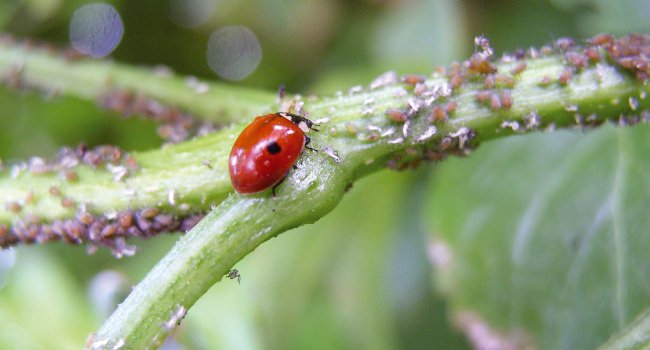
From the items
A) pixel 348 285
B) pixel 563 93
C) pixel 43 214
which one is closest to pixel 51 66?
pixel 43 214

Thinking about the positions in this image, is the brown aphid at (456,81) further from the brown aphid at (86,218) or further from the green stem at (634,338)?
the brown aphid at (86,218)

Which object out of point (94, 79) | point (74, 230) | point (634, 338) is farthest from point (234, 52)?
point (634, 338)

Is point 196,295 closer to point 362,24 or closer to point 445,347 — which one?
point 445,347

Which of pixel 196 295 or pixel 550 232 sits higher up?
pixel 196 295

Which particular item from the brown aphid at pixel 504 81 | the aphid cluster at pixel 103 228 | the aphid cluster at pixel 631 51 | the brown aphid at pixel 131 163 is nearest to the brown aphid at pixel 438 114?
the brown aphid at pixel 504 81

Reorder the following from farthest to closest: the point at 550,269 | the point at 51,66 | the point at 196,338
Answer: the point at 196,338 < the point at 51,66 < the point at 550,269

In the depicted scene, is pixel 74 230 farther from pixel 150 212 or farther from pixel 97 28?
pixel 97 28
